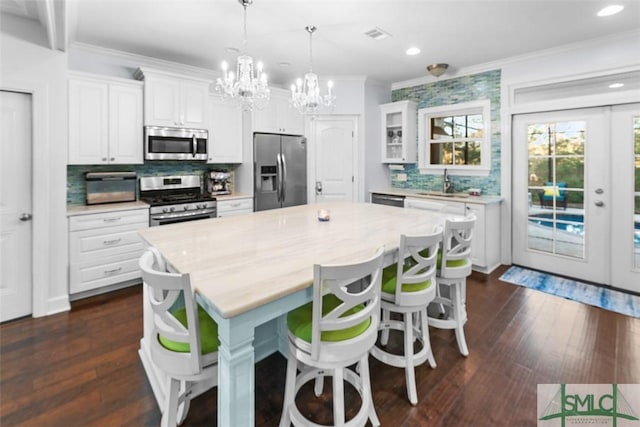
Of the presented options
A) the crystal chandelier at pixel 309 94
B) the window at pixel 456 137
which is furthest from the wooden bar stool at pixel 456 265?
the window at pixel 456 137

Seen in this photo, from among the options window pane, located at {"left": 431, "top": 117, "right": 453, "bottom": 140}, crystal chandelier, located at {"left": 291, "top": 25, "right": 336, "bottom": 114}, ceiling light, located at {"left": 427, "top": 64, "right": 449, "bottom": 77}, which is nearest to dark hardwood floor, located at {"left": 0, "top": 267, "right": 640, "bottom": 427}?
crystal chandelier, located at {"left": 291, "top": 25, "right": 336, "bottom": 114}

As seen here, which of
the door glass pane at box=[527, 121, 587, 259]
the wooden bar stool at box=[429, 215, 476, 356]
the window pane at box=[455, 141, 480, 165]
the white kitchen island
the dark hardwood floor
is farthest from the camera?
the window pane at box=[455, 141, 480, 165]

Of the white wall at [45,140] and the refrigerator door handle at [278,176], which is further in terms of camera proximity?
the refrigerator door handle at [278,176]

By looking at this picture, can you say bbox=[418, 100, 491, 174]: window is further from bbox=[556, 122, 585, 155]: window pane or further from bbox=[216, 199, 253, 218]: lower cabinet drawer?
bbox=[216, 199, 253, 218]: lower cabinet drawer

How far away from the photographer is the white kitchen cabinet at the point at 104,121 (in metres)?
3.27

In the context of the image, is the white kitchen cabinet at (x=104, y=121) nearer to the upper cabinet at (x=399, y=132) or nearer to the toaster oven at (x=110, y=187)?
the toaster oven at (x=110, y=187)

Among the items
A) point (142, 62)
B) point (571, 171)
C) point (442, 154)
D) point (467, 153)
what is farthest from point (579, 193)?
point (142, 62)

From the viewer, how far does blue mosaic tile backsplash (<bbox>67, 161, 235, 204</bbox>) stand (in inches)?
141

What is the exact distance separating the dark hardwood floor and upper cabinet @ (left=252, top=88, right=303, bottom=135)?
2.81m

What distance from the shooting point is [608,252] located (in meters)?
3.56

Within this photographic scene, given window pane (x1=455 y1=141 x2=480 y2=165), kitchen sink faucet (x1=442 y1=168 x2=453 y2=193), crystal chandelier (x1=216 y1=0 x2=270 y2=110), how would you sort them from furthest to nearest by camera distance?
1. kitchen sink faucet (x1=442 y1=168 x2=453 y2=193)
2. window pane (x1=455 y1=141 x2=480 y2=165)
3. crystal chandelier (x1=216 y1=0 x2=270 y2=110)

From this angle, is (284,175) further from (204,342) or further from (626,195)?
(626,195)

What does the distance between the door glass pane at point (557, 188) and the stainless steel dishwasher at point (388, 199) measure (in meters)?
1.63

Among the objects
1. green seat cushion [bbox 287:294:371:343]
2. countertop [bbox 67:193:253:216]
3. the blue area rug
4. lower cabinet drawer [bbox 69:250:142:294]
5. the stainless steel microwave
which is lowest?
the blue area rug
